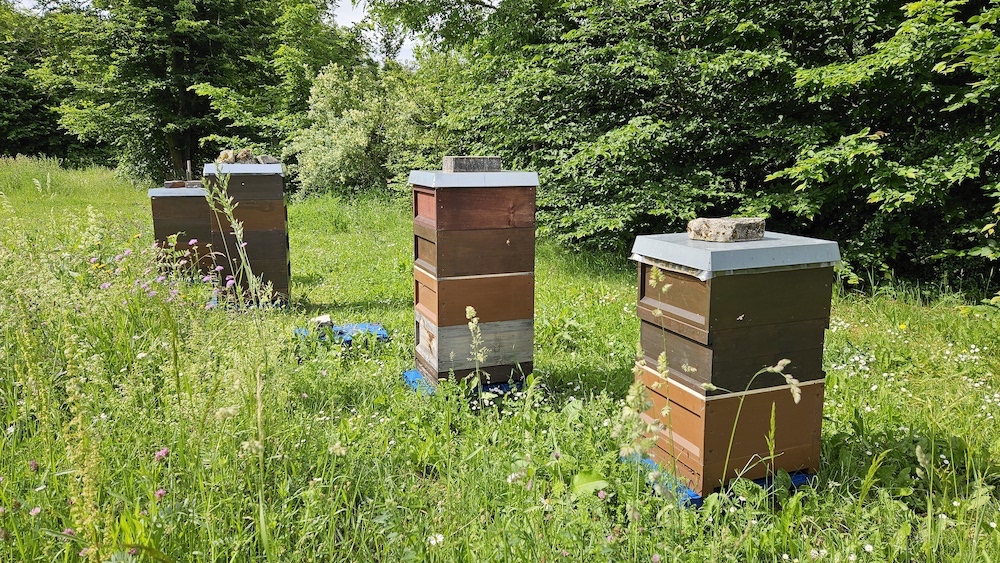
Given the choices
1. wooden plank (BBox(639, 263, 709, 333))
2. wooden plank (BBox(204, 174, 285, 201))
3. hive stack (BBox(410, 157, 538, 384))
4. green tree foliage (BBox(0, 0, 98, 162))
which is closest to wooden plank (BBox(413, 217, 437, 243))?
hive stack (BBox(410, 157, 538, 384))

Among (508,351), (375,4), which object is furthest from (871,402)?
(375,4)

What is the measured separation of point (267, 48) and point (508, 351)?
20.4 meters

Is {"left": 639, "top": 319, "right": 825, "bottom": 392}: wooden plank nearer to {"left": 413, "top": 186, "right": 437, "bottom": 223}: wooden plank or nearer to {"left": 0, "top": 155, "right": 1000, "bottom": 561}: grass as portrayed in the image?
{"left": 0, "top": 155, "right": 1000, "bottom": 561}: grass

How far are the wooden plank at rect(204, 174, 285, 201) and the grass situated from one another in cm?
89

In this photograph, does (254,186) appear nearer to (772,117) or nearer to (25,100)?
(772,117)

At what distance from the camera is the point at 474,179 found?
3059 millimetres

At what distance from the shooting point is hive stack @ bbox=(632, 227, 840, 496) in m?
2.18

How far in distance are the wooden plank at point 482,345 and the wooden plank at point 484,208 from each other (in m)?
0.50

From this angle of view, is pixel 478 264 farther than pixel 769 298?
Yes

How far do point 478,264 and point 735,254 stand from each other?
135 cm

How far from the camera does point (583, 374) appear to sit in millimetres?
3781

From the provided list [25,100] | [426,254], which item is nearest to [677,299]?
[426,254]

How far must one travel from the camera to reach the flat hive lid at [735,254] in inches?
83.9

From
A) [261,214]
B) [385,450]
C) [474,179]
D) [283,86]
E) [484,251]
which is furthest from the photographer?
[283,86]
